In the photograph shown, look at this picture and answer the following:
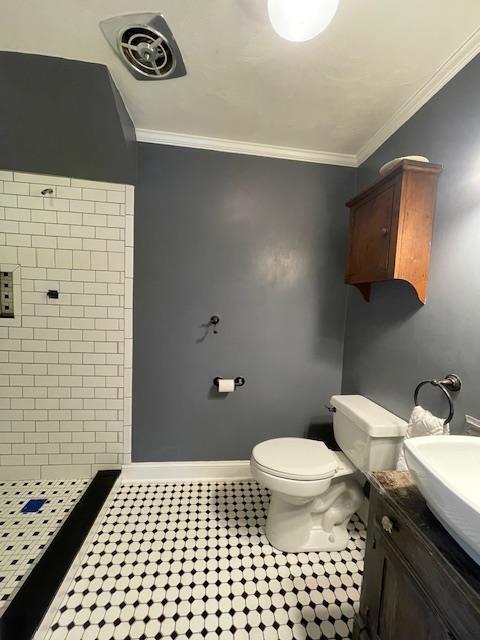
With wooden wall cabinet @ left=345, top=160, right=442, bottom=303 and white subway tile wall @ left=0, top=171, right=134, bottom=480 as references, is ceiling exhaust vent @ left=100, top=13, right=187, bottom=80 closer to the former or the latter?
white subway tile wall @ left=0, top=171, right=134, bottom=480

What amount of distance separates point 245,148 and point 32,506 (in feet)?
8.44

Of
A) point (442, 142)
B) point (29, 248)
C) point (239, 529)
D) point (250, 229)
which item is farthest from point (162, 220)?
point (239, 529)

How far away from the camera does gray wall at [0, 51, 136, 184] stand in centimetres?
123

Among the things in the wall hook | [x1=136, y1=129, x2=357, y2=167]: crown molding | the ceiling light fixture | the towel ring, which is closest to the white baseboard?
the wall hook

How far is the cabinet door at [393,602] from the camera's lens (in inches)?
25.5

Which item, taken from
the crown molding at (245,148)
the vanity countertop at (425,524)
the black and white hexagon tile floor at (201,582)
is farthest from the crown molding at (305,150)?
the black and white hexagon tile floor at (201,582)

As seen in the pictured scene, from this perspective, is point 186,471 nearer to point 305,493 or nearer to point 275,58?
point 305,493

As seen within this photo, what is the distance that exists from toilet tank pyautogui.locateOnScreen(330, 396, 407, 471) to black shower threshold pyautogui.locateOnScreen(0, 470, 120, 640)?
1437 millimetres

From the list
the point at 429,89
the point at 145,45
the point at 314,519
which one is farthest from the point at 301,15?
the point at 314,519

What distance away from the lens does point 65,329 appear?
178 centimetres

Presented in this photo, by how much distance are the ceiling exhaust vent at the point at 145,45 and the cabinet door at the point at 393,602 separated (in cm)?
191

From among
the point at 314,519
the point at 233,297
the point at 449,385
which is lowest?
the point at 314,519

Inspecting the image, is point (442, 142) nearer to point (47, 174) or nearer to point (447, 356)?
point (447, 356)

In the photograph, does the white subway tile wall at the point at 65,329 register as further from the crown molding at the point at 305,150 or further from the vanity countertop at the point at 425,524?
the vanity countertop at the point at 425,524
